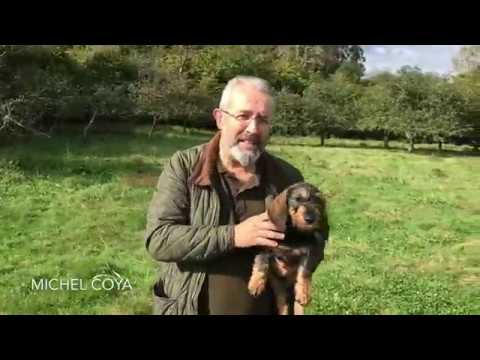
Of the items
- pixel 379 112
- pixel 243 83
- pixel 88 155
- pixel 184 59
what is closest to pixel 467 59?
pixel 379 112

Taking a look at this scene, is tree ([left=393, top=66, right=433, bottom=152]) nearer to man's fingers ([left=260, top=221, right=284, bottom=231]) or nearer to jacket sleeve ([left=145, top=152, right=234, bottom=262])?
man's fingers ([left=260, top=221, right=284, bottom=231])

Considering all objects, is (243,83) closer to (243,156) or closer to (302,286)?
(243,156)

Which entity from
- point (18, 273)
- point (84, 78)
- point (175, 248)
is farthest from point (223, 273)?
point (84, 78)

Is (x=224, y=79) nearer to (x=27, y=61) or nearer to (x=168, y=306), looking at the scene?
(x=27, y=61)

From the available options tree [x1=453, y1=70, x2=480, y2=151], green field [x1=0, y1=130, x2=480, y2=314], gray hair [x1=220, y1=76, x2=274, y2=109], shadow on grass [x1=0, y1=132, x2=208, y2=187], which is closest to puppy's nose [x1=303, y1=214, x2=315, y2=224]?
gray hair [x1=220, y1=76, x2=274, y2=109]

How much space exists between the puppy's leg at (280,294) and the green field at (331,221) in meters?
1.27

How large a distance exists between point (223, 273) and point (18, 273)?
77.6 inches

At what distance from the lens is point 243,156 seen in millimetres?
2781

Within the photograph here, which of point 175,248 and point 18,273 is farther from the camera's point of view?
point 18,273

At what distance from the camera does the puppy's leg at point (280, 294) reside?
9.05ft

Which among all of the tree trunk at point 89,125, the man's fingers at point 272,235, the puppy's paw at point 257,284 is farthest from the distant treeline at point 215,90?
the puppy's paw at point 257,284

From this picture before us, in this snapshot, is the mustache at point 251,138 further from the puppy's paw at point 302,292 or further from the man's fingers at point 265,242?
the puppy's paw at point 302,292

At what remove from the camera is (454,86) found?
4.56 metres
